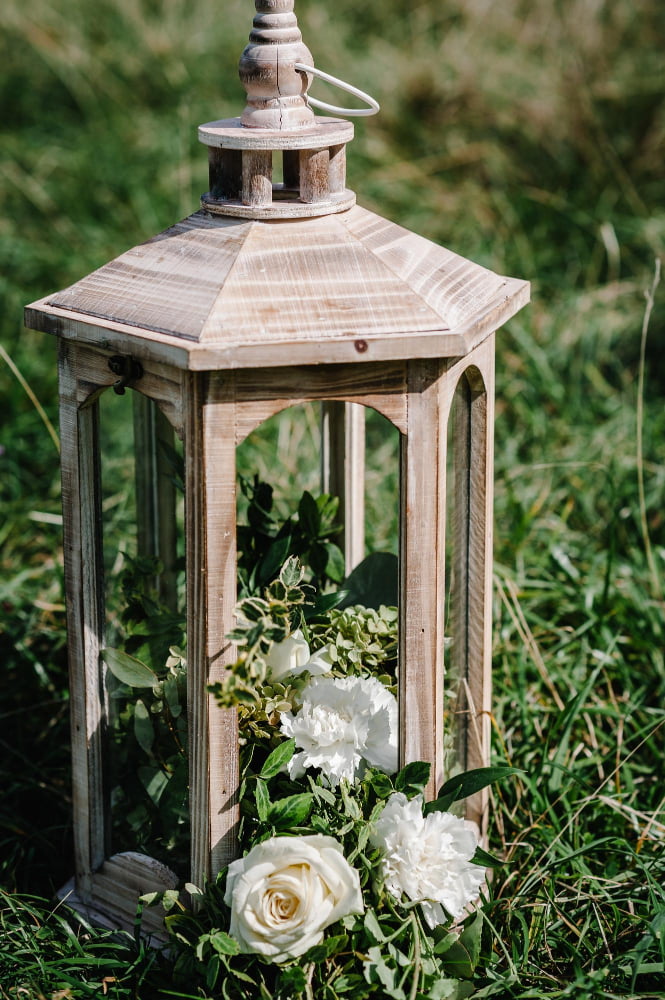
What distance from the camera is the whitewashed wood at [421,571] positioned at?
1.36 meters

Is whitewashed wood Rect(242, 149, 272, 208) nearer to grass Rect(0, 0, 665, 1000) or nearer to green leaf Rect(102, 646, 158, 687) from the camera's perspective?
green leaf Rect(102, 646, 158, 687)

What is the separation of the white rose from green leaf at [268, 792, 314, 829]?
1.8 inches

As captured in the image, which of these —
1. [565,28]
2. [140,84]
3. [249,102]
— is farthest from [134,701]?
[565,28]

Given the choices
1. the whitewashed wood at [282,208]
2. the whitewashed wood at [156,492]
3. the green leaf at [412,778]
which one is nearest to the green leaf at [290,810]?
the green leaf at [412,778]

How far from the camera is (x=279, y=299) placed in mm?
1303

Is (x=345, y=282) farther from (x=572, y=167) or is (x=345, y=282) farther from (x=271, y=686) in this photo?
(x=572, y=167)

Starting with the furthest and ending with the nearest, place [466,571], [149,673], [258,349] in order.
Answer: [466,571]
[149,673]
[258,349]

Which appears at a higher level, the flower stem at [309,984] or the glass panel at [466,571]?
the glass panel at [466,571]

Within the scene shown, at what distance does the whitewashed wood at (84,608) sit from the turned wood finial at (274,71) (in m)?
0.39

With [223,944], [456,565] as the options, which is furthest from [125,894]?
[456,565]

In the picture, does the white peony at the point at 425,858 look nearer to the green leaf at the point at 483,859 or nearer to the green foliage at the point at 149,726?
the green leaf at the point at 483,859

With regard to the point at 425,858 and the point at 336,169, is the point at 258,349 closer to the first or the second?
the point at 336,169

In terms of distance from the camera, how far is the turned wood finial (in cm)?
140

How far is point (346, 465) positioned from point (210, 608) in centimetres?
55
